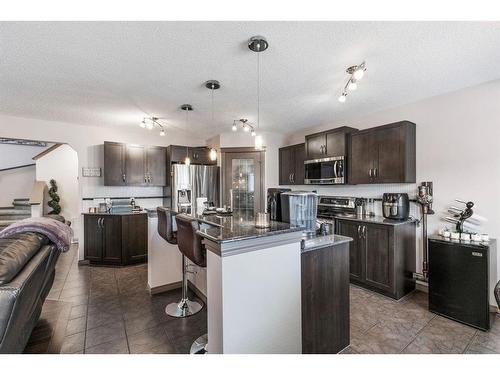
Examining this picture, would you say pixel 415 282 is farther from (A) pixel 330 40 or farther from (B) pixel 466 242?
(A) pixel 330 40

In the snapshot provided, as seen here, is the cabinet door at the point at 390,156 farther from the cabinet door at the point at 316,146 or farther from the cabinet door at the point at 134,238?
the cabinet door at the point at 134,238

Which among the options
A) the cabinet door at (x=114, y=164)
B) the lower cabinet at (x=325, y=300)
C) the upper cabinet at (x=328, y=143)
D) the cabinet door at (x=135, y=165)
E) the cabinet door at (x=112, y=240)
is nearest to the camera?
the lower cabinet at (x=325, y=300)

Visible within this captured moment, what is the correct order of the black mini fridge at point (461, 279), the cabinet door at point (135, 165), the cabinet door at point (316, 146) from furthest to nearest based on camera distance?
the cabinet door at point (135, 165) < the cabinet door at point (316, 146) < the black mini fridge at point (461, 279)

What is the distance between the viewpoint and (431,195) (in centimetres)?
302

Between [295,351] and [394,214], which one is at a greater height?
[394,214]

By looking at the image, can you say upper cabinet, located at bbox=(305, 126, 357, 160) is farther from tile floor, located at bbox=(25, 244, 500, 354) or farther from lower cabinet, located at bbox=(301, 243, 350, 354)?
lower cabinet, located at bbox=(301, 243, 350, 354)

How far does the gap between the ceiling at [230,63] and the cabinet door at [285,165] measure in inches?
55.1

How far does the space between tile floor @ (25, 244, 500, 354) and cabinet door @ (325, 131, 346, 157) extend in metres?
1.98

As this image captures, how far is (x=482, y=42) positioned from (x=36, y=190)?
26.4 ft

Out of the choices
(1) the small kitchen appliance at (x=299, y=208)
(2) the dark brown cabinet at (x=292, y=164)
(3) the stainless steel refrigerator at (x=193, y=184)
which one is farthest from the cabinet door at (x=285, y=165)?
(1) the small kitchen appliance at (x=299, y=208)

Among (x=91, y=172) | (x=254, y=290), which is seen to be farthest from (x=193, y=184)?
(x=254, y=290)

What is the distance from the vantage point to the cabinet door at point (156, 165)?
4.64 meters
